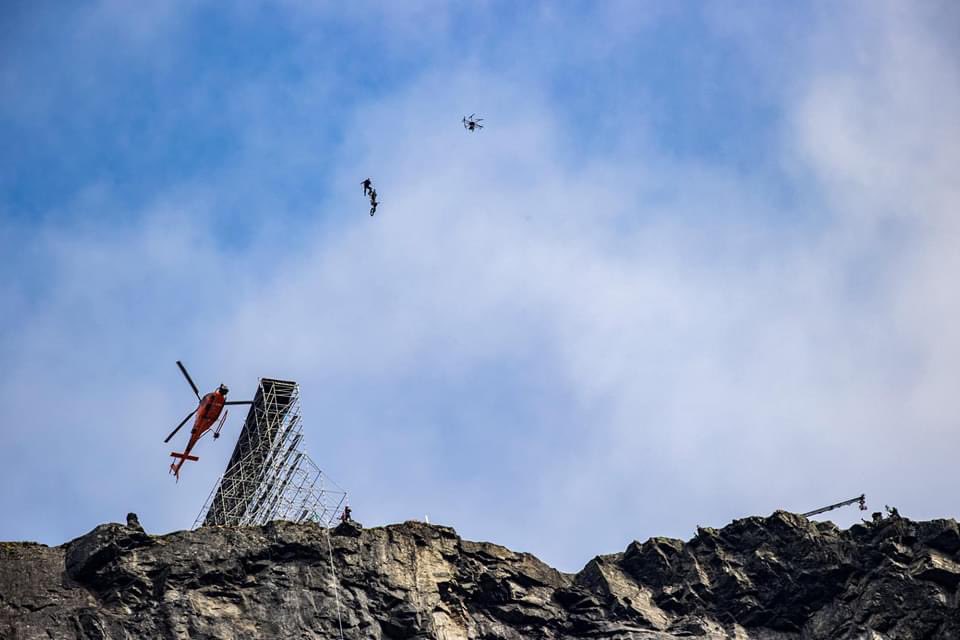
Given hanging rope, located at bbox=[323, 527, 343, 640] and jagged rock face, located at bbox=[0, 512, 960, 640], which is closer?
jagged rock face, located at bbox=[0, 512, 960, 640]

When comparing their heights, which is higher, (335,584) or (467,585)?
(467,585)

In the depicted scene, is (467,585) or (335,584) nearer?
(335,584)

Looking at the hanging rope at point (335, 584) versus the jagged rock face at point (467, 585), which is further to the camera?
the hanging rope at point (335, 584)

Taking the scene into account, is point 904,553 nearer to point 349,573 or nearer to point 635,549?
point 635,549

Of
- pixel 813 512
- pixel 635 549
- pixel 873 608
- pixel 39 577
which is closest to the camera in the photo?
pixel 39 577

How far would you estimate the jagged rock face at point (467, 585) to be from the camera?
113500 millimetres

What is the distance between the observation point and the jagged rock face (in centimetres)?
11350

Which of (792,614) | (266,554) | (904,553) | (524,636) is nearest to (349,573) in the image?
(266,554)

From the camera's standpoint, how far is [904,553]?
12406cm

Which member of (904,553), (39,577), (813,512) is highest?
(813,512)

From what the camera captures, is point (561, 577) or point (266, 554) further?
point (561, 577)

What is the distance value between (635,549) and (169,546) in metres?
37.9

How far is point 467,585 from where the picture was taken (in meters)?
122

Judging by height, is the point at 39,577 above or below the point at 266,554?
below
